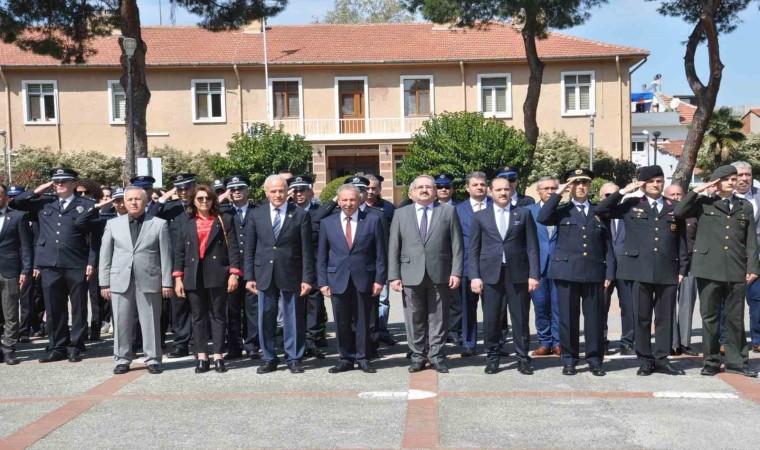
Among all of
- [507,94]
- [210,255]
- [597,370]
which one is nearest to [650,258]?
[597,370]

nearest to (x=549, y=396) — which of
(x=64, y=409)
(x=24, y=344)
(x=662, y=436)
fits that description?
(x=662, y=436)

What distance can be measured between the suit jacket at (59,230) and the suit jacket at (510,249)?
4.38m

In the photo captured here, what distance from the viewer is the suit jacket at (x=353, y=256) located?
9.04 metres

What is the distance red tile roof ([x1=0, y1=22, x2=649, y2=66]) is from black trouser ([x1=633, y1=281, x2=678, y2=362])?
3101 centimetres

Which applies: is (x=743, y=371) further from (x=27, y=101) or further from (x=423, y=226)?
(x=27, y=101)

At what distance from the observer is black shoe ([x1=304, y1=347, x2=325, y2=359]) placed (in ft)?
32.5

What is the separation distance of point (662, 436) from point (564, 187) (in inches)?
118

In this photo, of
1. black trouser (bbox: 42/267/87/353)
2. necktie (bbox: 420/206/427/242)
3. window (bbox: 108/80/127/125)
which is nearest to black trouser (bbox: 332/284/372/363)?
necktie (bbox: 420/206/427/242)

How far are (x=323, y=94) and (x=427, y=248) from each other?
32.3 metres

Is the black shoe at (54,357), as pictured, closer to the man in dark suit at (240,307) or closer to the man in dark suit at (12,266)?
the man in dark suit at (12,266)

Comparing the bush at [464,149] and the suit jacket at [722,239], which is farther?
the bush at [464,149]

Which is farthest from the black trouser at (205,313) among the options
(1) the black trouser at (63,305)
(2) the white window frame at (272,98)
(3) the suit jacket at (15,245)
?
(2) the white window frame at (272,98)

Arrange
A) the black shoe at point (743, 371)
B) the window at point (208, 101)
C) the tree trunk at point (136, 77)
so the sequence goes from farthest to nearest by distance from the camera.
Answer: the window at point (208, 101), the tree trunk at point (136, 77), the black shoe at point (743, 371)

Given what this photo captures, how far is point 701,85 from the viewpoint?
24.2 m
